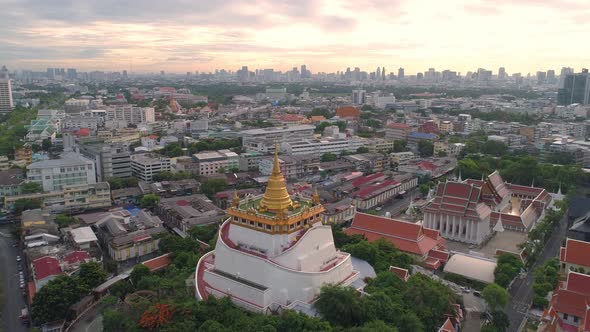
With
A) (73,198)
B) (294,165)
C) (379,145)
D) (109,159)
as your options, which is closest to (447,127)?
(379,145)

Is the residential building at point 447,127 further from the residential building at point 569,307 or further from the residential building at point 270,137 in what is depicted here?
the residential building at point 569,307

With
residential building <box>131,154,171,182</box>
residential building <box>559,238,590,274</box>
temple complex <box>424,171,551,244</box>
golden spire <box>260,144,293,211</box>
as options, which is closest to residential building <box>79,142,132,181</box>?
residential building <box>131,154,171,182</box>

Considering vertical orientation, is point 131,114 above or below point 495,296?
above

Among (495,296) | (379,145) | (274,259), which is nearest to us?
(274,259)

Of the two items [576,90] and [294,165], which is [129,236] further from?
[576,90]

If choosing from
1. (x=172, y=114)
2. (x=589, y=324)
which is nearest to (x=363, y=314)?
(x=589, y=324)

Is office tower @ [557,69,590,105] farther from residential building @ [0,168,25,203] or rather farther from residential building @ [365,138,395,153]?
residential building @ [0,168,25,203]
